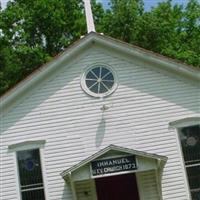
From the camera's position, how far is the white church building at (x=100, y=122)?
1700cm

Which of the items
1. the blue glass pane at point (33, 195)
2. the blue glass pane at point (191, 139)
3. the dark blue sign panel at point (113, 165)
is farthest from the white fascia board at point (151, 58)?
the blue glass pane at point (33, 195)

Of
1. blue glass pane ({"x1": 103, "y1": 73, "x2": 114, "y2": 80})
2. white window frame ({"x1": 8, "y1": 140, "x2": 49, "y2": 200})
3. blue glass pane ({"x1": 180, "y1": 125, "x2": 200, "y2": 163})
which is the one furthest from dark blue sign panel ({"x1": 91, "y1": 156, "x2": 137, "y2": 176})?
blue glass pane ({"x1": 103, "y1": 73, "x2": 114, "y2": 80})

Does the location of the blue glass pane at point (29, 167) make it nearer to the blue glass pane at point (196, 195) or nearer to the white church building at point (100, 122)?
the white church building at point (100, 122)

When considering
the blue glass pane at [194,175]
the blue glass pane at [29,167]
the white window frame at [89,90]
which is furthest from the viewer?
the white window frame at [89,90]

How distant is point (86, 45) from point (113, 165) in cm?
406

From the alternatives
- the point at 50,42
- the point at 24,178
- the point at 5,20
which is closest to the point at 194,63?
the point at 50,42

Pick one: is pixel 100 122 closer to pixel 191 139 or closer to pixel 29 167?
pixel 29 167

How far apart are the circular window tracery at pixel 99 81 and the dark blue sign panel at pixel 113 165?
2.48 m

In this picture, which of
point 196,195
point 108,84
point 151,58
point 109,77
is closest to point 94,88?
point 108,84

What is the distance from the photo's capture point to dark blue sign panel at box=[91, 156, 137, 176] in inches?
623

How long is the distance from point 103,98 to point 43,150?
8.10ft

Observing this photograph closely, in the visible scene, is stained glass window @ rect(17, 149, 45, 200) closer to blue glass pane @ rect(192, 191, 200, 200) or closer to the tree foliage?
blue glass pane @ rect(192, 191, 200, 200)

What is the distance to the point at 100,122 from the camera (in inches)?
680

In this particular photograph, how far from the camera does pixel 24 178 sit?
17.2m
